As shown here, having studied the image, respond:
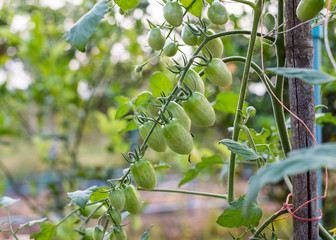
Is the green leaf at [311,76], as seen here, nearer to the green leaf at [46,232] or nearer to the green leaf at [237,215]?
the green leaf at [237,215]

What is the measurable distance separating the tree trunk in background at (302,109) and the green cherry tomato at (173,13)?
0.45 ft

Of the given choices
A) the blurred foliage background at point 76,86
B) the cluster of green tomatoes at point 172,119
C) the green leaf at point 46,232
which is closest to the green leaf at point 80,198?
the cluster of green tomatoes at point 172,119

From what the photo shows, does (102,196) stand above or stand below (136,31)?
below

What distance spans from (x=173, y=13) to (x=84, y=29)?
0.32 ft

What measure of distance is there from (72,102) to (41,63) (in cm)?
21

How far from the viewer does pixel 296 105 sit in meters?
0.45

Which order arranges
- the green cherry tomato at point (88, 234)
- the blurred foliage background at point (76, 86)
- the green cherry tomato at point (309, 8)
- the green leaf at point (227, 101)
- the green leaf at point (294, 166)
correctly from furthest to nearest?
the blurred foliage background at point (76, 86), the green leaf at point (227, 101), the green cherry tomato at point (88, 234), the green cherry tomato at point (309, 8), the green leaf at point (294, 166)

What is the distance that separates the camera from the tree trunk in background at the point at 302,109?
1.44 ft

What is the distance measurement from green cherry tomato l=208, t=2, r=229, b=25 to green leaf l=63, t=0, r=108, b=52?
0.12 m

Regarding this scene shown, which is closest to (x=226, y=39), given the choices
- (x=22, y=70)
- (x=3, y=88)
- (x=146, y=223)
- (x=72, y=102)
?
(x=72, y=102)

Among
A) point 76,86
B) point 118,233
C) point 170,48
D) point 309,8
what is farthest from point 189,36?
point 76,86

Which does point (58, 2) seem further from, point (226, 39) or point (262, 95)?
point (262, 95)

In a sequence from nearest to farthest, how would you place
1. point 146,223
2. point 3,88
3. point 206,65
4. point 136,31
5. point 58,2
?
point 206,65, point 3,88, point 136,31, point 58,2, point 146,223

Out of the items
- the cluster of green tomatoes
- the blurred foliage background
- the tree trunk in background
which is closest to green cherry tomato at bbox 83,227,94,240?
the cluster of green tomatoes
